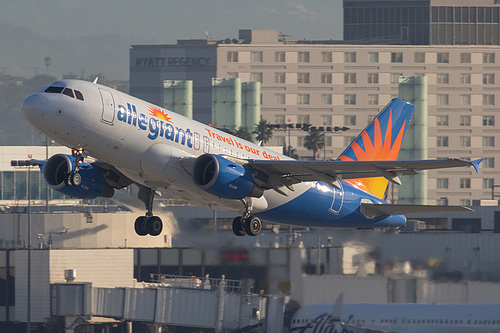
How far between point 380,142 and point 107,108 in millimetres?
22533

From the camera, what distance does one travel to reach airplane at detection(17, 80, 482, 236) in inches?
1761

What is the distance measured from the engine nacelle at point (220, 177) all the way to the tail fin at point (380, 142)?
12131mm

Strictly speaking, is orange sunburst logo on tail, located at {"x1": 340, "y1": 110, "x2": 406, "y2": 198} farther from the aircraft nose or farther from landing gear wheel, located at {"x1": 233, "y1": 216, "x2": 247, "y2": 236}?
the aircraft nose

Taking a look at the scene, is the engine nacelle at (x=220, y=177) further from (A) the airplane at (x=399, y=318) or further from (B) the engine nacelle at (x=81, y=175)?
(A) the airplane at (x=399, y=318)

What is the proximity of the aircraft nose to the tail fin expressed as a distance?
69.6 feet

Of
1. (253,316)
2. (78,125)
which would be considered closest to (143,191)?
(78,125)

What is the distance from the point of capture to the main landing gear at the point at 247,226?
1969 inches

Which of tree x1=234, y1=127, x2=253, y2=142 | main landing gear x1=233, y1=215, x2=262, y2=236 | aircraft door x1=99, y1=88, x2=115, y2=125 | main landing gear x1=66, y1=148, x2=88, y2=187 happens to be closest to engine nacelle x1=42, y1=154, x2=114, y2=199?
main landing gear x1=66, y1=148, x2=88, y2=187

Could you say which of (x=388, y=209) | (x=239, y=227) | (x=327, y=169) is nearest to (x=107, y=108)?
(x=239, y=227)

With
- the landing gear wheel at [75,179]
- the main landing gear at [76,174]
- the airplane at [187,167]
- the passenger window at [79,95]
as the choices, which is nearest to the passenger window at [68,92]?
the airplane at [187,167]

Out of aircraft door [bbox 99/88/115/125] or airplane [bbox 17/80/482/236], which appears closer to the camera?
airplane [bbox 17/80/482/236]

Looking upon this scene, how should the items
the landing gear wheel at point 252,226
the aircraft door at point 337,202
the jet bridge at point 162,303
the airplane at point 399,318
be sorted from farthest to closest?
the jet bridge at point 162,303, the aircraft door at point 337,202, the airplane at point 399,318, the landing gear wheel at point 252,226

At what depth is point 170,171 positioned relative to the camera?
154 feet

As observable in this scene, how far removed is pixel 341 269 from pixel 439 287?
6.36 m
